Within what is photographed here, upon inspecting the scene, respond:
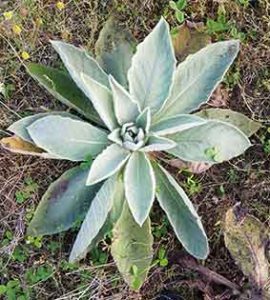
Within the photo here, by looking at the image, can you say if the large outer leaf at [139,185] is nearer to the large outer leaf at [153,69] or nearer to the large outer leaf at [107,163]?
the large outer leaf at [107,163]

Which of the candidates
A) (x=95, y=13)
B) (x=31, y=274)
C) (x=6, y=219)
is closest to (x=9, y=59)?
(x=95, y=13)

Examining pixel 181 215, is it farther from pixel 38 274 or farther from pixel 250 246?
pixel 38 274

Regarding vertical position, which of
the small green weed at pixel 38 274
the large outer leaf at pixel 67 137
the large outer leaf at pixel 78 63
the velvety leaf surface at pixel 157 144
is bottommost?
the small green weed at pixel 38 274

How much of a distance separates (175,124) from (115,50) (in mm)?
357

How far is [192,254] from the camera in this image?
87.4 inches

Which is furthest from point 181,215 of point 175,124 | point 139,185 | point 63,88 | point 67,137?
point 63,88

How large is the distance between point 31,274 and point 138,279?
39 cm

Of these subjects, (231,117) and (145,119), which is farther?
(231,117)

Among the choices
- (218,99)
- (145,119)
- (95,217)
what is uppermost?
(145,119)

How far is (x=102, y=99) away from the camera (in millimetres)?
2139

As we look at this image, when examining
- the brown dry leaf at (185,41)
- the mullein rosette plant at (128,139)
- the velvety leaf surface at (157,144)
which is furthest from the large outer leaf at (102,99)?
the brown dry leaf at (185,41)

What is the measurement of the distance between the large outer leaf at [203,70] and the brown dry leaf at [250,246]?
1.40ft

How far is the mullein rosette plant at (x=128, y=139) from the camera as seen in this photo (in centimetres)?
213

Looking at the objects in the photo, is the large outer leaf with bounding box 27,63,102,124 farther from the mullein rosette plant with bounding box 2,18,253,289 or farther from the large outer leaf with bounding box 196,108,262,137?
the large outer leaf with bounding box 196,108,262,137
